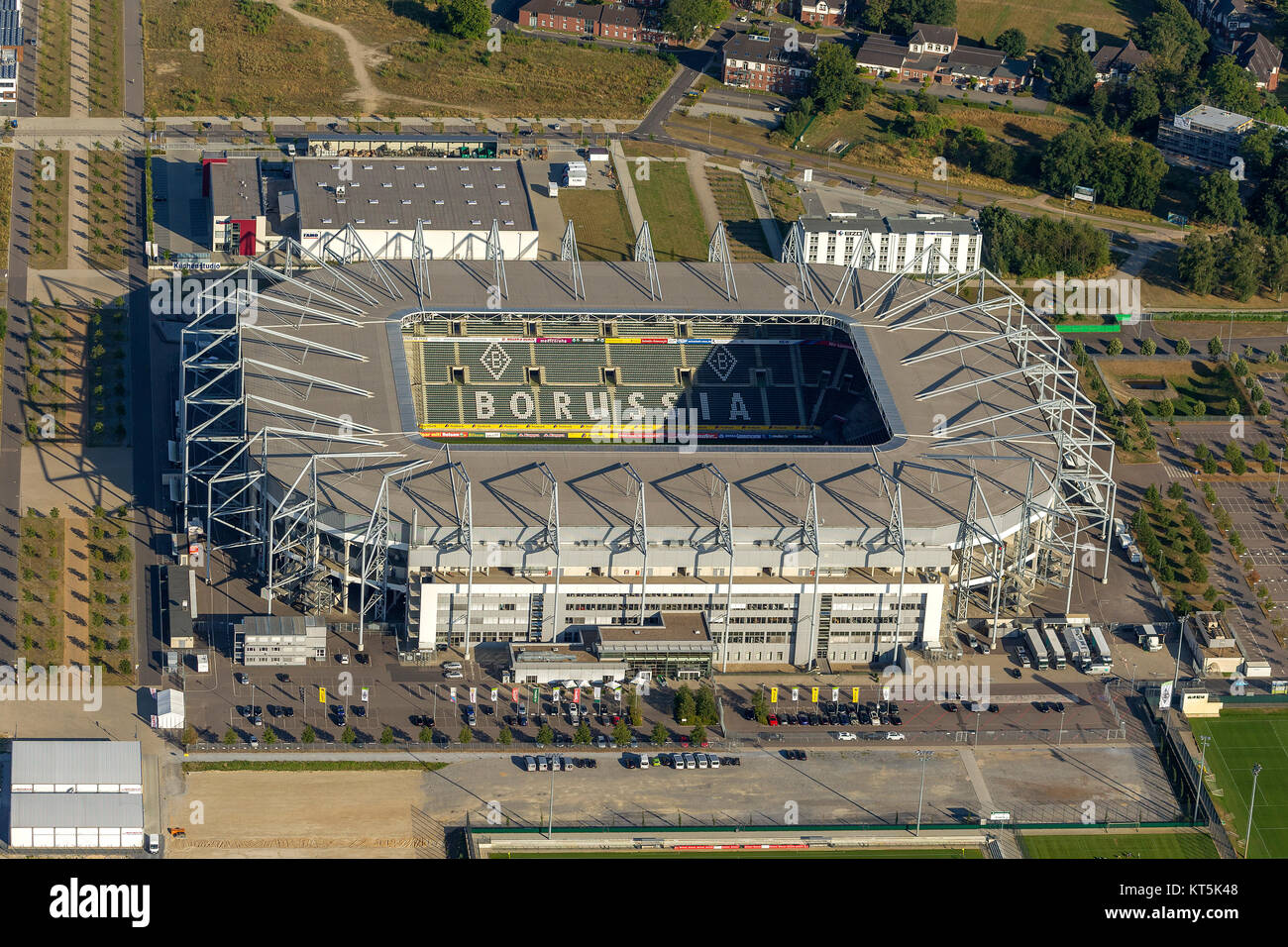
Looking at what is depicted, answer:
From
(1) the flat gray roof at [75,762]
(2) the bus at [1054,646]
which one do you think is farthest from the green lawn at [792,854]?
(1) the flat gray roof at [75,762]

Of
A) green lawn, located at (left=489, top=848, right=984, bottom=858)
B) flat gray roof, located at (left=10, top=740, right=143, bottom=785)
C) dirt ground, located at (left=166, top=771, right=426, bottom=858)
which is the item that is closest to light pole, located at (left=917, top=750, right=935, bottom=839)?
green lawn, located at (left=489, top=848, right=984, bottom=858)

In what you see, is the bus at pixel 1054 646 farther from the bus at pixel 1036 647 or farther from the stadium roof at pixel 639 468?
the stadium roof at pixel 639 468

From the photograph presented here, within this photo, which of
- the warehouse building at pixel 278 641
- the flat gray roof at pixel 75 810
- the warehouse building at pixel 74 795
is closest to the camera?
the flat gray roof at pixel 75 810

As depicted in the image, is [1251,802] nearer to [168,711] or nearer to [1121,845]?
[1121,845]

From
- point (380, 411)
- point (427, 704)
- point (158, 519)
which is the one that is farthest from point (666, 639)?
point (158, 519)

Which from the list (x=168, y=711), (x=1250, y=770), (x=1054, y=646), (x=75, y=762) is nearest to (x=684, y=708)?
(x=1054, y=646)

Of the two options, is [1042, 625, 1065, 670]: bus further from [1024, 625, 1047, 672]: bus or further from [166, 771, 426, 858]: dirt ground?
[166, 771, 426, 858]: dirt ground

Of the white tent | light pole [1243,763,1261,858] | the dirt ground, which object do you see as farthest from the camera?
the white tent
